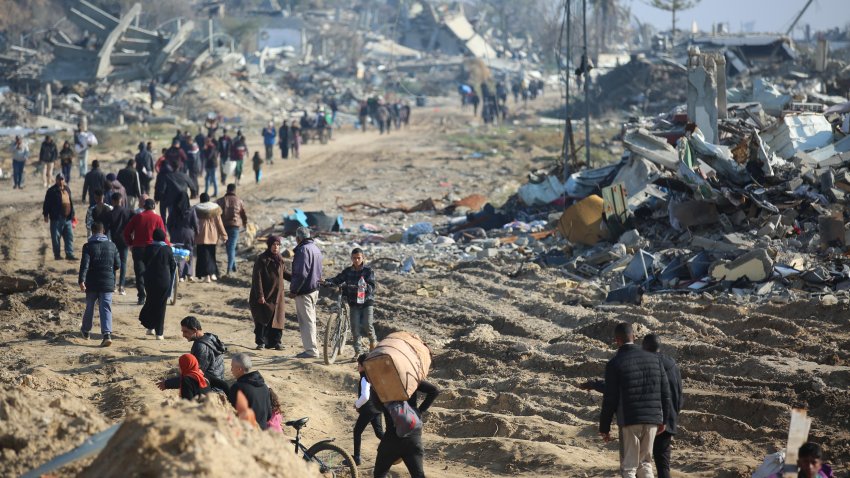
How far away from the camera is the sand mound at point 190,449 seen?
16.7 ft

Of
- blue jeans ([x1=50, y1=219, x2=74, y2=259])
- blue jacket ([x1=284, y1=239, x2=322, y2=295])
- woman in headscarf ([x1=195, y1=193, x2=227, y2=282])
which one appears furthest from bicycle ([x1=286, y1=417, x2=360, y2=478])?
blue jeans ([x1=50, y1=219, x2=74, y2=259])

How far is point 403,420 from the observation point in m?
7.71

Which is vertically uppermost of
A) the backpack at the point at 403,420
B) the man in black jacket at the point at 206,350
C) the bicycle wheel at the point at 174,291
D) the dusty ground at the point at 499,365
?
the man in black jacket at the point at 206,350

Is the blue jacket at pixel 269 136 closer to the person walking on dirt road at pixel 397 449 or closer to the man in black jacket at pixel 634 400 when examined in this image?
the person walking on dirt road at pixel 397 449

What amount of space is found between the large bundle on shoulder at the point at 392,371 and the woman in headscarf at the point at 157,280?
5.33 meters

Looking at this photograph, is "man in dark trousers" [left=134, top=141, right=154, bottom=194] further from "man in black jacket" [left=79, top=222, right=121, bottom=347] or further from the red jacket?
"man in black jacket" [left=79, top=222, right=121, bottom=347]

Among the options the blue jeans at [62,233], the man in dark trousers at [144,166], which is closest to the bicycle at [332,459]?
the blue jeans at [62,233]

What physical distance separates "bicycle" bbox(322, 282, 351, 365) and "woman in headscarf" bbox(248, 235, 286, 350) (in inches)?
25.7

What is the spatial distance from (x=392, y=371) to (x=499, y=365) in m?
4.51

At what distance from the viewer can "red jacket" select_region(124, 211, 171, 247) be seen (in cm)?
1329

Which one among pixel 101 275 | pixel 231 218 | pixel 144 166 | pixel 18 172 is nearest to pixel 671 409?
pixel 101 275

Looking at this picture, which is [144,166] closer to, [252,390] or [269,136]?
[269,136]

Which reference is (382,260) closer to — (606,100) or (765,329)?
(765,329)

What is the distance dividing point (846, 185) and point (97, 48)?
121 ft
